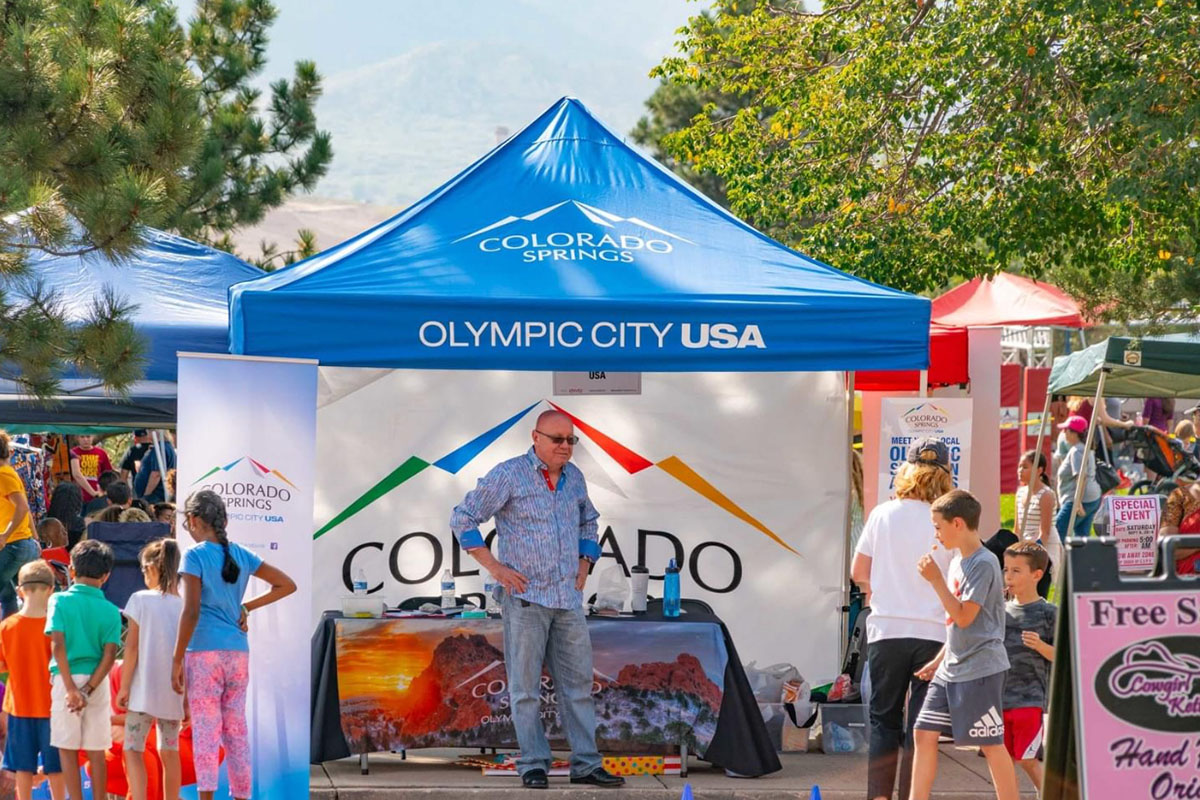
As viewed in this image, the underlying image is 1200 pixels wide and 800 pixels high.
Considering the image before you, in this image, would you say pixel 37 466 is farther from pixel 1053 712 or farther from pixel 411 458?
pixel 1053 712

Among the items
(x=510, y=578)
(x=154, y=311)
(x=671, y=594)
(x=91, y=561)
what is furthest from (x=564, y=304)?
(x=154, y=311)

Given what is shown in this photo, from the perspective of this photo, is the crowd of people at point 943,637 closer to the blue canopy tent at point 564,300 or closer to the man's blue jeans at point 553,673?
the blue canopy tent at point 564,300

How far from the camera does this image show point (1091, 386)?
39.4ft

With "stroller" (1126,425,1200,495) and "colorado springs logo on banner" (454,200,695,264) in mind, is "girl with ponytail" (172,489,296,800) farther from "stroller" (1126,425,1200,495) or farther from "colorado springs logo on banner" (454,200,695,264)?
"stroller" (1126,425,1200,495)

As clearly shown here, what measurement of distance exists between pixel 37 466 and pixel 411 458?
24.1ft

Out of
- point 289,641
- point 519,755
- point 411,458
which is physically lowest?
point 519,755

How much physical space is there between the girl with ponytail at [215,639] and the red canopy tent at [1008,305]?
1802cm

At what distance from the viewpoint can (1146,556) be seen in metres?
8.30

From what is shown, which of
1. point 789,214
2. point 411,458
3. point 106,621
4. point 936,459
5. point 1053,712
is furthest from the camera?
point 789,214

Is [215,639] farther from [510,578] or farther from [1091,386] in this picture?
[1091,386]

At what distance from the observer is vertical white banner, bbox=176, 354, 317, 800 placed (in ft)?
22.3

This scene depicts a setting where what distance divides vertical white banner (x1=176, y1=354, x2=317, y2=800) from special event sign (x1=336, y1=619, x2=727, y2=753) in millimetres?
1020

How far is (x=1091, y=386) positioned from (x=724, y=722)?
5.47m

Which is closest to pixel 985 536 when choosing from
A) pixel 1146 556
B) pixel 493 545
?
pixel 1146 556
